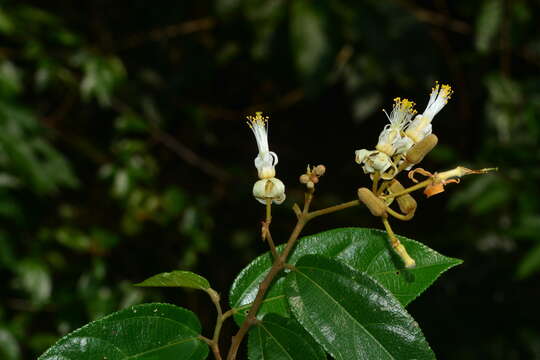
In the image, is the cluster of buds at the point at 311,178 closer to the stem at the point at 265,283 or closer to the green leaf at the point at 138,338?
the stem at the point at 265,283

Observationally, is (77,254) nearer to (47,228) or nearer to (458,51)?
(47,228)

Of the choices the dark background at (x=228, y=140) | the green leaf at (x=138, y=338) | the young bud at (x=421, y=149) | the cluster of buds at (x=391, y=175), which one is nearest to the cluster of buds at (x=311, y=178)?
the cluster of buds at (x=391, y=175)

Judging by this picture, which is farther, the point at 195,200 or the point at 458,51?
the point at 458,51

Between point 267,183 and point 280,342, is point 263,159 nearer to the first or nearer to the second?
point 267,183

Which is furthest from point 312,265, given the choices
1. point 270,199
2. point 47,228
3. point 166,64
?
point 166,64

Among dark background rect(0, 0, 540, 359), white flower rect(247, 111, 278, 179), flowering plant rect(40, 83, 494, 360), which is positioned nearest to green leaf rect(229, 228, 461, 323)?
flowering plant rect(40, 83, 494, 360)

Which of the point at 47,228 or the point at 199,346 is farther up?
the point at 47,228
